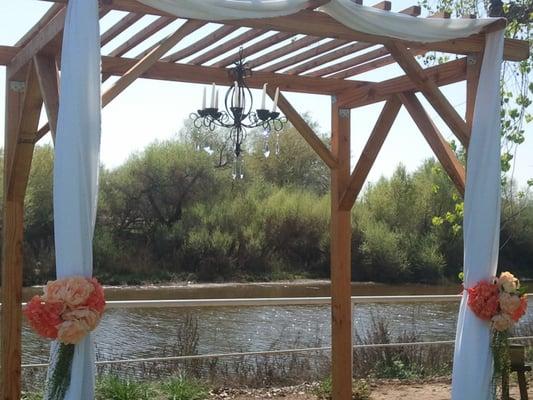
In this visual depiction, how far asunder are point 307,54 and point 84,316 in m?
2.53

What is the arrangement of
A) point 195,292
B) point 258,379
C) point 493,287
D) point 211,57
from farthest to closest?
point 195,292 → point 258,379 → point 211,57 → point 493,287

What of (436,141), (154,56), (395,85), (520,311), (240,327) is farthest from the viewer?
(240,327)

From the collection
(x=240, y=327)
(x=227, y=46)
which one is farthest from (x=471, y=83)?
(x=240, y=327)

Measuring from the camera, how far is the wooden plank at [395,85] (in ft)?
14.1

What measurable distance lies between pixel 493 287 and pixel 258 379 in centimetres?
293

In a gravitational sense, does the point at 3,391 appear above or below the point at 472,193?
below

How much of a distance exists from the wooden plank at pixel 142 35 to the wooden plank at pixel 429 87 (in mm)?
1238

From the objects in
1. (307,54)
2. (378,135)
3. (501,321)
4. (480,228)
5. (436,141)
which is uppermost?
(307,54)

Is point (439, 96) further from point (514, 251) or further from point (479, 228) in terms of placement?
point (514, 251)

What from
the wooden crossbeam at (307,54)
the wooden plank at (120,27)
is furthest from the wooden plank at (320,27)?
the wooden crossbeam at (307,54)

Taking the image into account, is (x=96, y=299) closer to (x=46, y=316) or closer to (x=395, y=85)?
(x=46, y=316)

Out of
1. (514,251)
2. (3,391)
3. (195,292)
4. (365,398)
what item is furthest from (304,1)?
(514,251)

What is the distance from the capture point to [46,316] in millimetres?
2900

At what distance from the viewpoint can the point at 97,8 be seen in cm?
315
